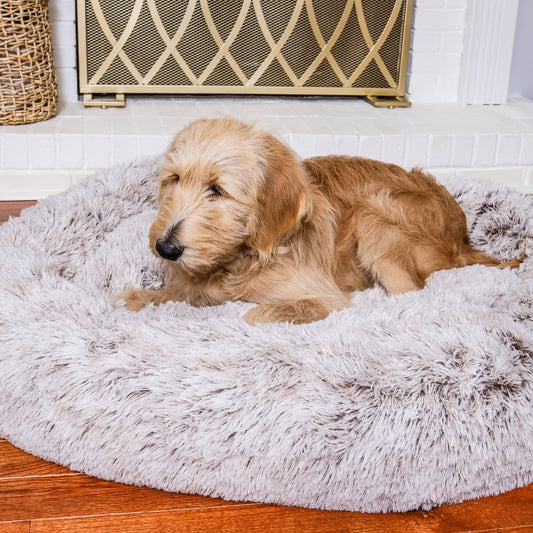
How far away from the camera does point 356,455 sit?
1979mm

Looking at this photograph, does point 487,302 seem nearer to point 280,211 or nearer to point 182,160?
point 280,211

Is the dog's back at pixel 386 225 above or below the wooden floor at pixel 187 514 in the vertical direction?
above

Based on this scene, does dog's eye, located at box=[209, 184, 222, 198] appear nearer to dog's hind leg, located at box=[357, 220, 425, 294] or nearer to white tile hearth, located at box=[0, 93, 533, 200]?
dog's hind leg, located at box=[357, 220, 425, 294]

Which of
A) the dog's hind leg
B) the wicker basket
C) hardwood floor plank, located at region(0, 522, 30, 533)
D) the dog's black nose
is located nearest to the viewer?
hardwood floor plank, located at region(0, 522, 30, 533)

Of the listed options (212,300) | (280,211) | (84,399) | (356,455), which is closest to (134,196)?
(212,300)

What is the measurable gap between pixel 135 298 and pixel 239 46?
7.79 ft

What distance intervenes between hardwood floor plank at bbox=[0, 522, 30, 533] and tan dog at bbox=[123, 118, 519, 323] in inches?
35.2

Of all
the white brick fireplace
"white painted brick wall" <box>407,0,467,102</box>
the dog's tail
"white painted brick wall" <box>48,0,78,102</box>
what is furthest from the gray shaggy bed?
"white painted brick wall" <box>407,0,467,102</box>

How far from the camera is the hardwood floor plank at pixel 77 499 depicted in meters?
2.01

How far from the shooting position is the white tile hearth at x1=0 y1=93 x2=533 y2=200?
4.12 metres

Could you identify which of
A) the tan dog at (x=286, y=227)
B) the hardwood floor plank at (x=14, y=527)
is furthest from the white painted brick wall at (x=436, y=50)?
the hardwood floor plank at (x=14, y=527)

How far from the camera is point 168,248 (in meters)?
2.36

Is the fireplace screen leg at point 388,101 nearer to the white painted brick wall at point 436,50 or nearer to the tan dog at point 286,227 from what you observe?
the white painted brick wall at point 436,50

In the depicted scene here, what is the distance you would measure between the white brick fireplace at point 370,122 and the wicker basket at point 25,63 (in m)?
0.09
